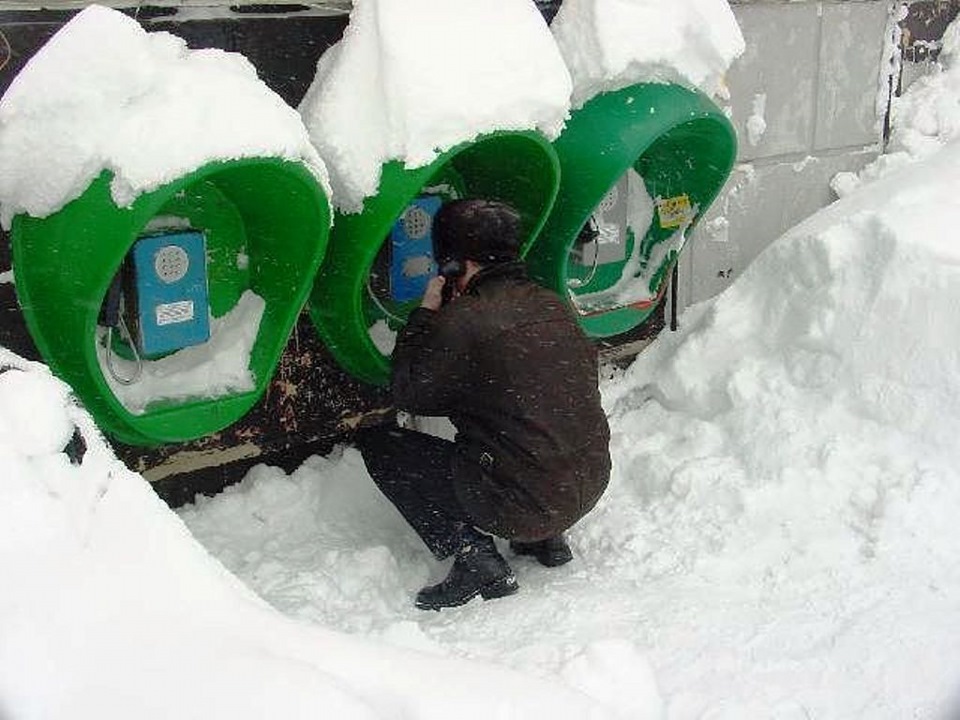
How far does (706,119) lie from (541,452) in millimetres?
1333

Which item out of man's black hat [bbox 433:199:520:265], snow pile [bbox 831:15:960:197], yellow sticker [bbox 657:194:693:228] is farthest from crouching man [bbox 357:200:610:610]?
snow pile [bbox 831:15:960:197]

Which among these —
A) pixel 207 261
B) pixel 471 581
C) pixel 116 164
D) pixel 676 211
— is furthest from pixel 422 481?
pixel 676 211

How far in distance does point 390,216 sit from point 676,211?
4.60 feet

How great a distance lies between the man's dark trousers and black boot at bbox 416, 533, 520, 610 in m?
0.05

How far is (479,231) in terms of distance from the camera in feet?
9.55

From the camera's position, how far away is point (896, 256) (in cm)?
352

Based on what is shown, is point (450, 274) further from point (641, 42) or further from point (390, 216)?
point (641, 42)

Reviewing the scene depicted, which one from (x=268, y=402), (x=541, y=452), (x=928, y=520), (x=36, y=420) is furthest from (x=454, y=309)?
(x=928, y=520)

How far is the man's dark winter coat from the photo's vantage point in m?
2.84

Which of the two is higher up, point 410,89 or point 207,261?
point 410,89

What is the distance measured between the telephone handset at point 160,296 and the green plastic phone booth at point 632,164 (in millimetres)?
1145

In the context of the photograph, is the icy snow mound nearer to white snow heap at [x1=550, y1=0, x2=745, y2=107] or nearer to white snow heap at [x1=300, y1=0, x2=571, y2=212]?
white snow heap at [x1=550, y1=0, x2=745, y2=107]

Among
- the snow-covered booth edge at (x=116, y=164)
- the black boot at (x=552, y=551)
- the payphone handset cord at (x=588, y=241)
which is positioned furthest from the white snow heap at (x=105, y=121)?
the payphone handset cord at (x=588, y=241)

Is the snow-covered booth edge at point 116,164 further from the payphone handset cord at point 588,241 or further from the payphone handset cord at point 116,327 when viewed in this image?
the payphone handset cord at point 588,241
